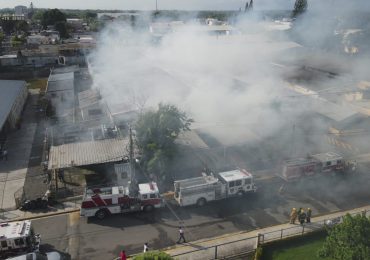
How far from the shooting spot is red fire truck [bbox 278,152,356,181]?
58.1 ft

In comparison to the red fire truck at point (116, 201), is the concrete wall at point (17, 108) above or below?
above

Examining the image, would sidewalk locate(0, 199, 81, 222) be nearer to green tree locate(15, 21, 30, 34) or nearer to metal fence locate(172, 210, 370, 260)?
metal fence locate(172, 210, 370, 260)

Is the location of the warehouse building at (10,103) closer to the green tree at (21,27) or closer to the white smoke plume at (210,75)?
the white smoke plume at (210,75)

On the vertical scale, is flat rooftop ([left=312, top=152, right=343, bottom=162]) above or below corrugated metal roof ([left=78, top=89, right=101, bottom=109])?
below

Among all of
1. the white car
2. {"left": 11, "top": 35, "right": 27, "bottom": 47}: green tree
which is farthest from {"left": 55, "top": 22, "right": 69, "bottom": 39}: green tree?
the white car

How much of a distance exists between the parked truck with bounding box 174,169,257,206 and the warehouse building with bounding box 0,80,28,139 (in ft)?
45.9

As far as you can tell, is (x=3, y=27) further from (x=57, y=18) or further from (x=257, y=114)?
(x=257, y=114)

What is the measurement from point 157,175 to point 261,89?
12513mm

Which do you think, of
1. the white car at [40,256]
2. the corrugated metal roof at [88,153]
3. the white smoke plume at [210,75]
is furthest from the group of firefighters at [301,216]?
the white car at [40,256]

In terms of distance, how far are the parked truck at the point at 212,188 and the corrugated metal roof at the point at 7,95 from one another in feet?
46.3

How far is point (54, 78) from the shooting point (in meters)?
35.7

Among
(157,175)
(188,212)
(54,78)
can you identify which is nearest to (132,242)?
(188,212)

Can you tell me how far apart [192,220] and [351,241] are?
7325 mm

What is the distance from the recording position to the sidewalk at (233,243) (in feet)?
41.1
